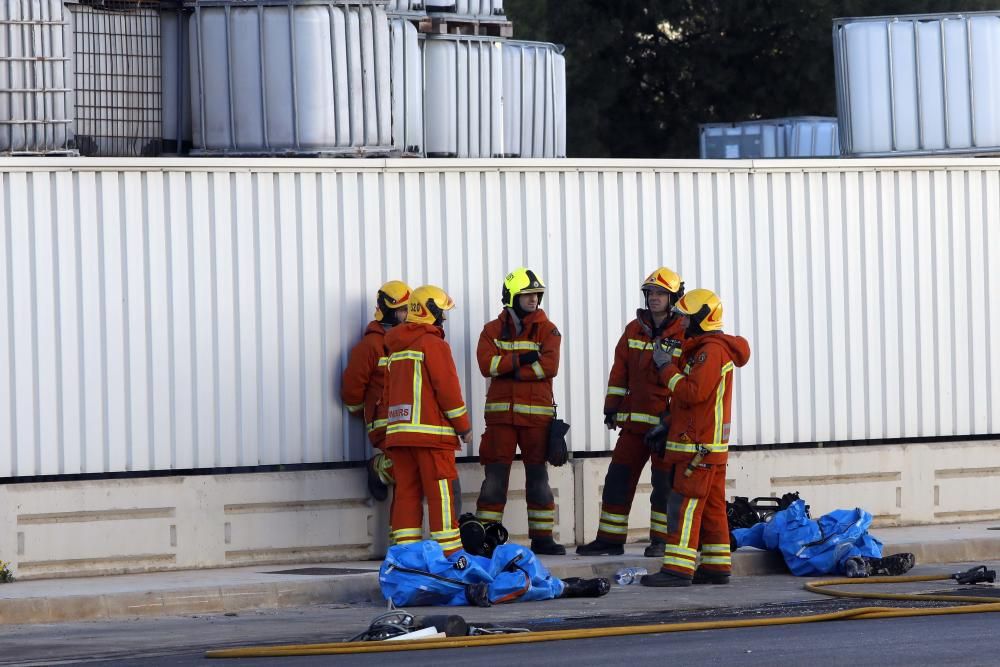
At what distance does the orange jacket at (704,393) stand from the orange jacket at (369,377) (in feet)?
6.59

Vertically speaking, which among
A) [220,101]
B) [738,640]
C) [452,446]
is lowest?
[738,640]

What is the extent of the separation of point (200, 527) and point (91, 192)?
2.34 meters

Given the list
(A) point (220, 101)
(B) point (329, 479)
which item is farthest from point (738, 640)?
(A) point (220, 101)

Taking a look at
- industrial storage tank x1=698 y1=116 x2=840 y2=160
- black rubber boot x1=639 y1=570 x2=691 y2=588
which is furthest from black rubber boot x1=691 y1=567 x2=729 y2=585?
industrial storage tank x1=698 y1=116 x2=840 y2=160

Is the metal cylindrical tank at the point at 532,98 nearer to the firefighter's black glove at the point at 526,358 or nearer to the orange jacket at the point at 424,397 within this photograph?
the firefighter's black glove at the point at 526,358

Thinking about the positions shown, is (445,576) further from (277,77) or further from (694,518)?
(277,77)

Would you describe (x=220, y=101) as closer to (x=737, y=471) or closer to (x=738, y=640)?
(x=737, y=471)

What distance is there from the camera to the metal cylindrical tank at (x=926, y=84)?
49.5ft

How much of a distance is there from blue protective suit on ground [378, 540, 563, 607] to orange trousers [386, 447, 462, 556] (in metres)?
0.40

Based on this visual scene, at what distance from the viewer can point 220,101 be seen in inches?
515

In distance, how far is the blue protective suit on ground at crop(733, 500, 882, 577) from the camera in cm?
1171

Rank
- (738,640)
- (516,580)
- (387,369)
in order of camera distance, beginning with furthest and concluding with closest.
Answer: (387,369), (516,580), (738,640)

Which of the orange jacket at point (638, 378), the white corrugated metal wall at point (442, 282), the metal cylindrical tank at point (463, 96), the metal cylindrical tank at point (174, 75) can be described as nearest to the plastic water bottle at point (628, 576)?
the orange jacket at point (638, 378)

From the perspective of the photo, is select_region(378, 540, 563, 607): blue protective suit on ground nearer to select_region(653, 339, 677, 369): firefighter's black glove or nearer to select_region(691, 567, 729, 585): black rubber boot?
select_region(691, 567, 729, 585): black rubber boot
